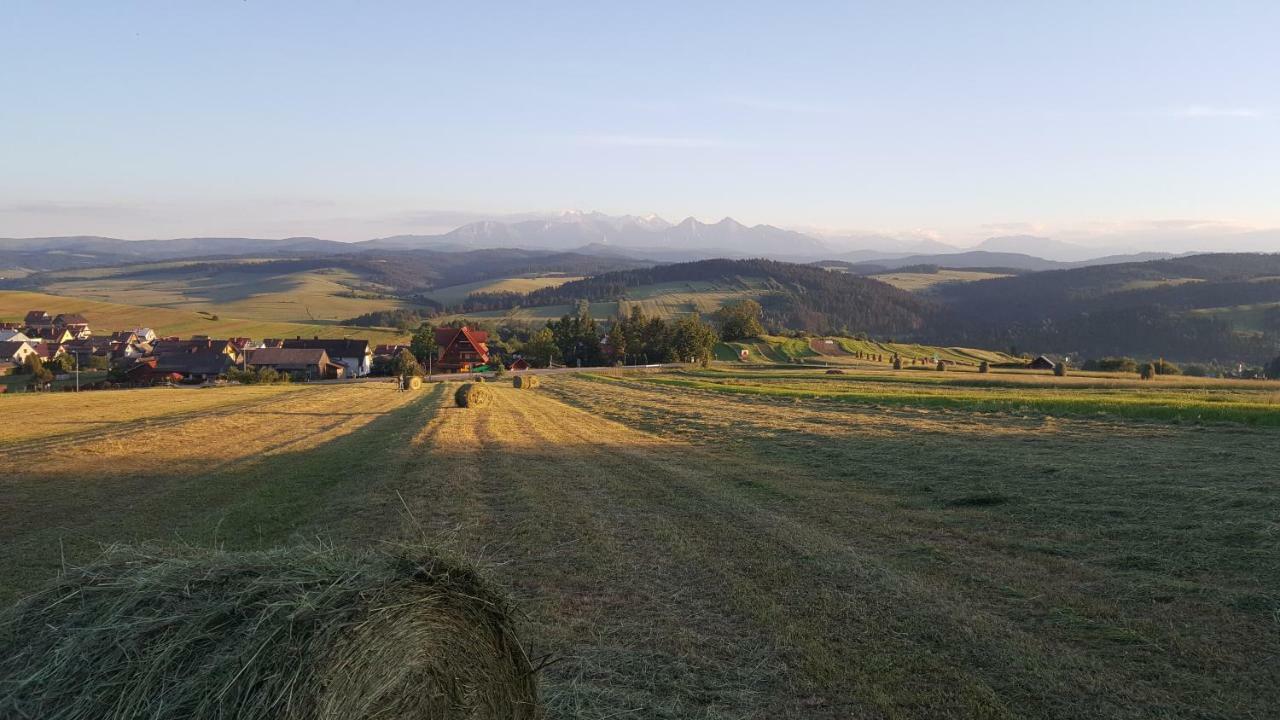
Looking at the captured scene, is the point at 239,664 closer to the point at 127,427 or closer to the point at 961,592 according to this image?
the point at 961,592

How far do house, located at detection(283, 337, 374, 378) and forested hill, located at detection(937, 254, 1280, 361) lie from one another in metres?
126

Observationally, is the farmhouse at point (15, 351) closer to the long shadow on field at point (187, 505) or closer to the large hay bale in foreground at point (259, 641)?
the long shadow on field at point (187, 505)

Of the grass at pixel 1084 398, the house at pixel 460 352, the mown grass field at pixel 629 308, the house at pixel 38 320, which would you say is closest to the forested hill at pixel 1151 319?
the mown grass field at pixel 629 308

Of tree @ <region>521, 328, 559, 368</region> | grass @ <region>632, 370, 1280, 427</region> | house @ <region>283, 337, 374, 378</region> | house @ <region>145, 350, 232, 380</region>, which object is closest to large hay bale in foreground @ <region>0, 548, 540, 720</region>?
grass @ <region>632, 370, 1280, 427</region>

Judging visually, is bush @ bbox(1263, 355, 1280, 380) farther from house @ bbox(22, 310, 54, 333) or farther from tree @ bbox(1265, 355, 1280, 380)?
house @ bbox(22, 310, 54, 333)

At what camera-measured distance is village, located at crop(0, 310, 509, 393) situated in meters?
82.1

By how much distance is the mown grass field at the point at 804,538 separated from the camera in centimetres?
634

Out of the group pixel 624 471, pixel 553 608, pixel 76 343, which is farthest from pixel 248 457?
pixel 76 343

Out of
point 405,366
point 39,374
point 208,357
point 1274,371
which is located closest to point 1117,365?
point 1274,371

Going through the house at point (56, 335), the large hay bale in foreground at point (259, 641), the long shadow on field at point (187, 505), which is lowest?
the house at point (56, 335)

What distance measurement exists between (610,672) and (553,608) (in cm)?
178

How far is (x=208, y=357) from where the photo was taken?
92.9 m

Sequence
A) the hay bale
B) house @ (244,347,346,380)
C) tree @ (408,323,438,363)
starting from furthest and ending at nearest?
1. tree @ (408,323,438,363)
2. house @ (244,347,346,380)
3. the hay bale

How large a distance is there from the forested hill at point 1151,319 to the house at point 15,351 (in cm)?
16903
